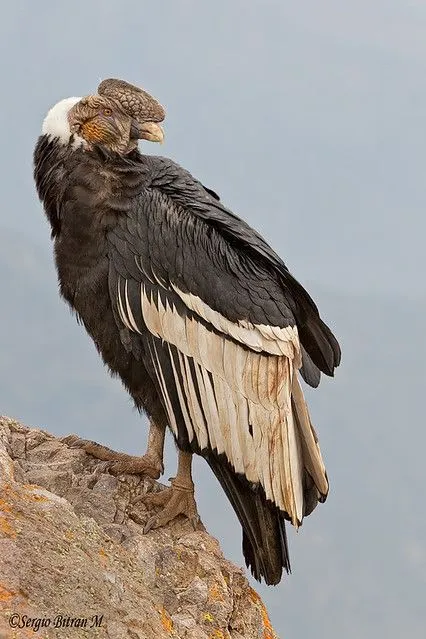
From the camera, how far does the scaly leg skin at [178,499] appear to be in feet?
23.5

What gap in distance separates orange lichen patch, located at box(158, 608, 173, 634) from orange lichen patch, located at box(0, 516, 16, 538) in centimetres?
96

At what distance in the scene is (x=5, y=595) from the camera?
4.98 m

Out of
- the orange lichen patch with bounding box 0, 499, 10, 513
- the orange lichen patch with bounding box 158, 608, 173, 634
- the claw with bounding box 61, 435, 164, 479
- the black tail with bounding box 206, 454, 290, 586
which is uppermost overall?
the claw with bounding box 61, 435, 164, 479

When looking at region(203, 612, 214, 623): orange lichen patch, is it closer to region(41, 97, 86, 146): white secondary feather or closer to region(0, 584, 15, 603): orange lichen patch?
region(0, 584, 15, 603): orange lichen patch

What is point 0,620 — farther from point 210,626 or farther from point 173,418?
point 173,418

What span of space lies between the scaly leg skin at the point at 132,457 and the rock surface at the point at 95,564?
0.05m

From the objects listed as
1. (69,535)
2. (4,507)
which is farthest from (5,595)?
(69,535)

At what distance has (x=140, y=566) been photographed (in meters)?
6.30

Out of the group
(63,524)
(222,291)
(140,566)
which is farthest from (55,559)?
(222,291)

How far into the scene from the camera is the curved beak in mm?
7219

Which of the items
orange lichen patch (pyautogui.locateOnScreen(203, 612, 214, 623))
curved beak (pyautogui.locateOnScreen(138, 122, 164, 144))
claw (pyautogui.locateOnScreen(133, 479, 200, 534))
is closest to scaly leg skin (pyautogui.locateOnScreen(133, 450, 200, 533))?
claw (pyautogui.locateOnScreen(133, 479, 200, 534))

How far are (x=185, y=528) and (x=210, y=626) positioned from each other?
102 cm

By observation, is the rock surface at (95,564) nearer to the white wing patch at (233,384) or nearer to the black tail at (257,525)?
the black tail at (257,525)

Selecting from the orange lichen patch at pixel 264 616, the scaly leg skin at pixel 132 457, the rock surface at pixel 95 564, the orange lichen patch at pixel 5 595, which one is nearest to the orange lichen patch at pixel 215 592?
the rock surface at pixel 95 564
